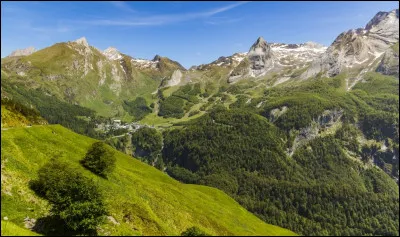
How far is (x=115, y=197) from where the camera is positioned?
61.3 meters

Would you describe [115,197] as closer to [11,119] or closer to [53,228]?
[53,228]

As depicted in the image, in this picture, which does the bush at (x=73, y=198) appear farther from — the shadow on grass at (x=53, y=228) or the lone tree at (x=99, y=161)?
the lone tree at (x=99, y=161)

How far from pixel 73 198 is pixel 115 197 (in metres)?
16.9

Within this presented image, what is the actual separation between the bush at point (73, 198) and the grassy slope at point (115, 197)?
233 centimetres

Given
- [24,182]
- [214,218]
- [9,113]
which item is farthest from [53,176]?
[214,218]

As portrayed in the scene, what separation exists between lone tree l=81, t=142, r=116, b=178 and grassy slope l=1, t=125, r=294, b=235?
221cm

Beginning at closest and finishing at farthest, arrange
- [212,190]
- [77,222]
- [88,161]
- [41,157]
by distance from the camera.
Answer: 1. [77,222]
2. [41,157]
3. [88,161]
4. [212,190]

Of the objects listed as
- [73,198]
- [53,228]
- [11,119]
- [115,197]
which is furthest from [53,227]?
[11,119]

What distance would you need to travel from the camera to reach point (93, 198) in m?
45.2

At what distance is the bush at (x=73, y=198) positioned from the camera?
4266 centimetres

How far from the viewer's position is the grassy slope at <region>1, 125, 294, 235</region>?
46312 millimetres

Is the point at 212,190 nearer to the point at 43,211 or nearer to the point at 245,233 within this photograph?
the point at 245,233

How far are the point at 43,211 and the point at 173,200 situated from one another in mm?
41570

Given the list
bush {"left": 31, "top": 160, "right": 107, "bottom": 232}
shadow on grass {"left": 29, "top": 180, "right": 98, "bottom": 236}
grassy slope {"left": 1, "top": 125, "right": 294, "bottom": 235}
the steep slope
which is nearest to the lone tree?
grassy slope {"left": 1, "top": 125, "right": 294, "bottom": 235}
